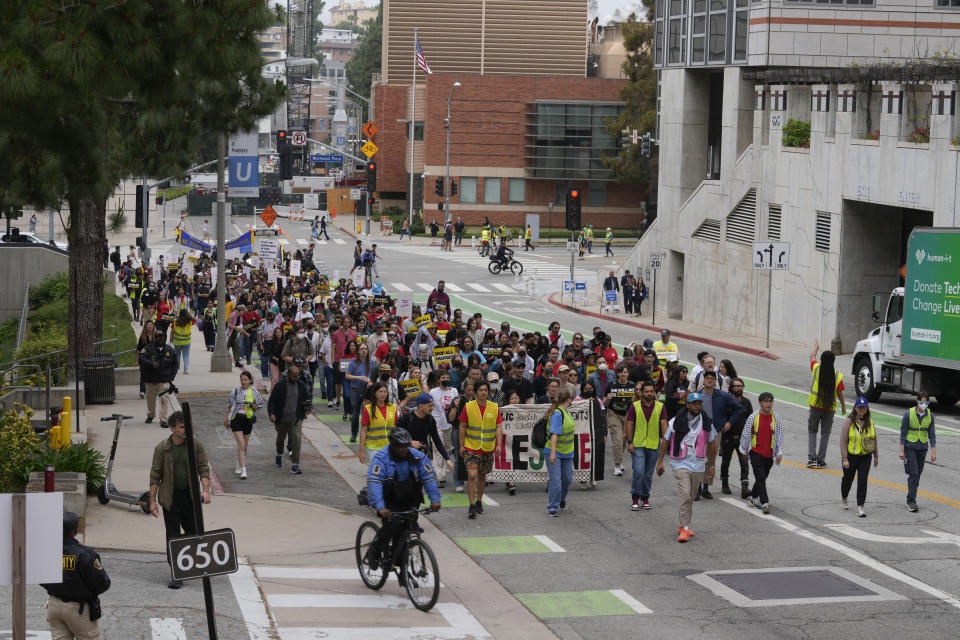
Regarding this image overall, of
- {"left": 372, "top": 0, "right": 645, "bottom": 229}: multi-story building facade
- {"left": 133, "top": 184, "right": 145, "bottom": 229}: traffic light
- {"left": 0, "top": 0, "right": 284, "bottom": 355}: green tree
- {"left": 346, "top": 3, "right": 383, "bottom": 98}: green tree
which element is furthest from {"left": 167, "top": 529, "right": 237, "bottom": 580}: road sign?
{"left": 346, "top": 3, "right": 383, "bottom": 98}: green tree

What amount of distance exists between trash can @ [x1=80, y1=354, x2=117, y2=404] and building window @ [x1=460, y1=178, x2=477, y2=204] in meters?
62.7

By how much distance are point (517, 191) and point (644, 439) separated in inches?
2775

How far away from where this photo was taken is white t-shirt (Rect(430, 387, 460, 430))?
17789 mm

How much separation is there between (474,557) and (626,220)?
75.3 metres

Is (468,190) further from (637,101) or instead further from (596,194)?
(637,101)

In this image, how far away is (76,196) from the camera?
13773 millimetres

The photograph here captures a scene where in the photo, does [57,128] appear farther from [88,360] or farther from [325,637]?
[88,360]

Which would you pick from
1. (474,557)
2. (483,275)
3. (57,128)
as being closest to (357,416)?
(474,557)

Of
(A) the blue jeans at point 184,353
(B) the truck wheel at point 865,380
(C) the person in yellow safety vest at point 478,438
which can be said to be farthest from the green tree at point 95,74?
(B) the truck wheel at point 865,380

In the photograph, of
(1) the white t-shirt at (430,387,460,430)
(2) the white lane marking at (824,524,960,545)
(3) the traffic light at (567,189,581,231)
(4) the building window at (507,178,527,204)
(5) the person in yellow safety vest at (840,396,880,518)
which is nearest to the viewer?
(2) the white lane marking at (824,524,960,545)

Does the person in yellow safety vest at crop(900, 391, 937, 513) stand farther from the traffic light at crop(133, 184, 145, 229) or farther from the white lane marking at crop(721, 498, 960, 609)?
the traffic light at crop(133, 184, 145, 229)

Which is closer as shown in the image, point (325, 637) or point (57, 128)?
point (325, 637)

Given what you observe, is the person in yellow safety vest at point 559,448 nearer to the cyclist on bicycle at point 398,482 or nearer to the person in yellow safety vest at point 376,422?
the person in yellow safety vest at point 376,422

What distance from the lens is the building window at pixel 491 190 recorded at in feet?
281
